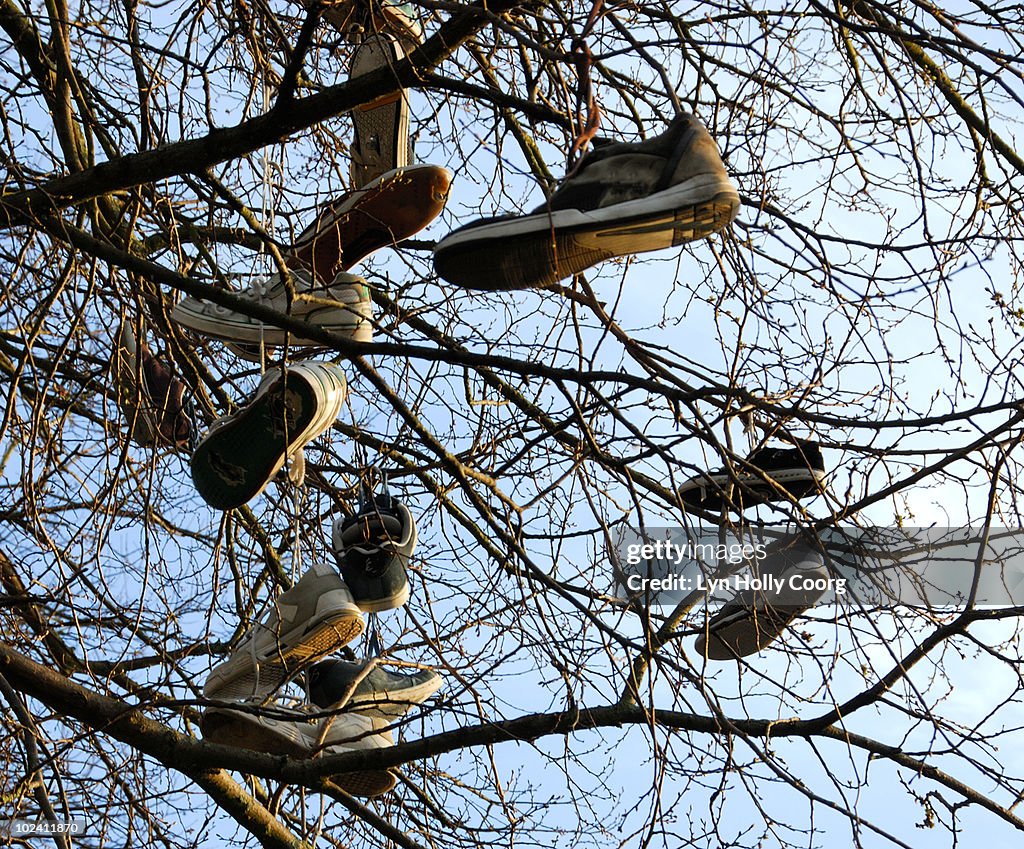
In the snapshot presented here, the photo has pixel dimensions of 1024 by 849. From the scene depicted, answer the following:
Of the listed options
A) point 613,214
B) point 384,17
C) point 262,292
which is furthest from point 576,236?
point 262,292

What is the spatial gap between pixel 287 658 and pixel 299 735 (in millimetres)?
319

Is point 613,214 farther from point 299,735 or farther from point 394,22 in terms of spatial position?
point 299,735

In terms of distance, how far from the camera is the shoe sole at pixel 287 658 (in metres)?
3.35

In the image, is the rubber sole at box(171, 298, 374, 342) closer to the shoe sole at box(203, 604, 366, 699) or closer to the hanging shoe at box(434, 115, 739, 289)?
the hanging shoe at box(434, 115, 739, 289)

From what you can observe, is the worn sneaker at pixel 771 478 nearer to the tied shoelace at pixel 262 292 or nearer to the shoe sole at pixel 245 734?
the tied shoelace at pixel 262 292

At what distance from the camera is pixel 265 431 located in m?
3.02

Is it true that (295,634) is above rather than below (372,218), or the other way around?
below

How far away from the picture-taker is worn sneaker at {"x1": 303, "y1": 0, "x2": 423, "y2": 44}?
2848 mm

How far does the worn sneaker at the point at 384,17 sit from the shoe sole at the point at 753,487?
1315 millimetres

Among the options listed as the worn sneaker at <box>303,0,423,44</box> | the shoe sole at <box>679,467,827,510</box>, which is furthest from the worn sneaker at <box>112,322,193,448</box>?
the shoe sole at <box>679,467,827,510</box>

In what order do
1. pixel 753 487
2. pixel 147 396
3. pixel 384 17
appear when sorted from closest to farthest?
pixel 384 17 < pixel 753 487 < pixel 147 396

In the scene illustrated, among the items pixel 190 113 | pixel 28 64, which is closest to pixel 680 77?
pixel 190 113

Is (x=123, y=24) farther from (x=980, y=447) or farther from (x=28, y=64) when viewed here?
(x=980, y=447)

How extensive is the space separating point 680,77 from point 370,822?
8.84 ft
